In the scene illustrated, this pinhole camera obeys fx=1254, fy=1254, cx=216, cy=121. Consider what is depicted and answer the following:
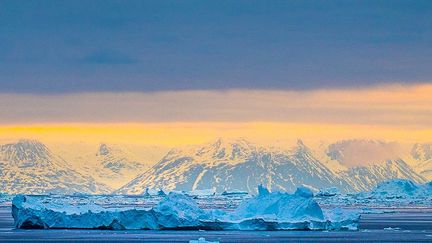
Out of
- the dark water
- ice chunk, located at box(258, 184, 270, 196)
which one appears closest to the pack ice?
ice chunk, located at box(258, 184, 270, 196)

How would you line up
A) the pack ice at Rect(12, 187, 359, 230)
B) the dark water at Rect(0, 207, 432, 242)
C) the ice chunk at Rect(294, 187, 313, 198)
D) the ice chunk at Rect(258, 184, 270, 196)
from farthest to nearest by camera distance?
the ice chunk at Rect(258, 184, 270, 196) → the pack ice at Rect(12, 187, 359, 230) → the ice chunk at Rect(294, 187, 313, 198) → the dark water at Rect(0, 207, 432, 242)

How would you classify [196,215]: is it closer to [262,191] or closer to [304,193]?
[262,191]

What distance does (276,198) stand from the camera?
66.9 meters

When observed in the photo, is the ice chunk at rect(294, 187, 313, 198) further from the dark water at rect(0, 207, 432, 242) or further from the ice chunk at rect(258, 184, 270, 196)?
the ice chunk at rect(258, 184, 270, 196)

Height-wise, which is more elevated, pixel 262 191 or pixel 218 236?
pixel 262 191

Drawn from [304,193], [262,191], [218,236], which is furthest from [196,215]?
[304,193]

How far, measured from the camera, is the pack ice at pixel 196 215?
6575 cm

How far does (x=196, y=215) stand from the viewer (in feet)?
218

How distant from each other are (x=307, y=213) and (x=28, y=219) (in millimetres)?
15297

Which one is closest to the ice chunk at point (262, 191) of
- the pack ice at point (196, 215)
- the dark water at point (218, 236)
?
the pack ice at point (196, 215)

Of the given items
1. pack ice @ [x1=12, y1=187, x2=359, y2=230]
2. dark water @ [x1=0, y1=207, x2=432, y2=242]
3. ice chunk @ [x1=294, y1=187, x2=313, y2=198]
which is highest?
ice chunk @ [x1=294, y1=187, x2=313, y2=198]

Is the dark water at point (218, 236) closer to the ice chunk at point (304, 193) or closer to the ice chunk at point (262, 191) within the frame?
the ice chunk at point (304, 193)

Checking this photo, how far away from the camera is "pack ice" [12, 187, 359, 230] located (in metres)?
65.8

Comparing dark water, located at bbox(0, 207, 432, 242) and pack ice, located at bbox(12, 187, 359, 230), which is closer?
dark water, located at bbox(0, 207, 432, 242)
